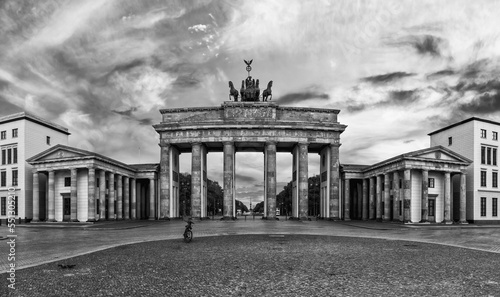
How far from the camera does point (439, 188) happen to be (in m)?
57.6

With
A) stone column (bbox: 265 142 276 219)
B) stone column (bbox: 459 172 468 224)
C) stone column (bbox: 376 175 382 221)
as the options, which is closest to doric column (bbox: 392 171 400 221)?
stone column (bbox: 376 175 382 221)

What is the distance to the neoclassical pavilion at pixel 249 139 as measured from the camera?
65.1 metres

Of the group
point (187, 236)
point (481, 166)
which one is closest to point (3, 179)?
point (187, 236)

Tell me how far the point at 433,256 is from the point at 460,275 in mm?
5098

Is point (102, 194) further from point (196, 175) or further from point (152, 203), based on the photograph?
point (196, 175)

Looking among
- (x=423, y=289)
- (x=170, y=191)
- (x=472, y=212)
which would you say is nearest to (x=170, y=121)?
(x=170, y=191)

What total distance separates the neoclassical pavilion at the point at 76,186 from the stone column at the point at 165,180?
5.73 metres

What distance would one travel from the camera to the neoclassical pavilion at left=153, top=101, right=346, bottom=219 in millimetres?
65125

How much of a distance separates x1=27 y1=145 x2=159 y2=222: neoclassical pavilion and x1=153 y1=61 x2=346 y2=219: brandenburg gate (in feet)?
28.4

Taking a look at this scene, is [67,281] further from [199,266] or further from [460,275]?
[460,275]

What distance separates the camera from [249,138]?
6525cm

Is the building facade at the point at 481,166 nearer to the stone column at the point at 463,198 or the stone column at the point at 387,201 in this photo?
the stone column at the point at 463,198

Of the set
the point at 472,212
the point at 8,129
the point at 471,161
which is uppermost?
the point at 8,129

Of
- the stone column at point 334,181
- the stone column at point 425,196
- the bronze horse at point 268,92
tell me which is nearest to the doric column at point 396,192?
the stone column at point 425,196
